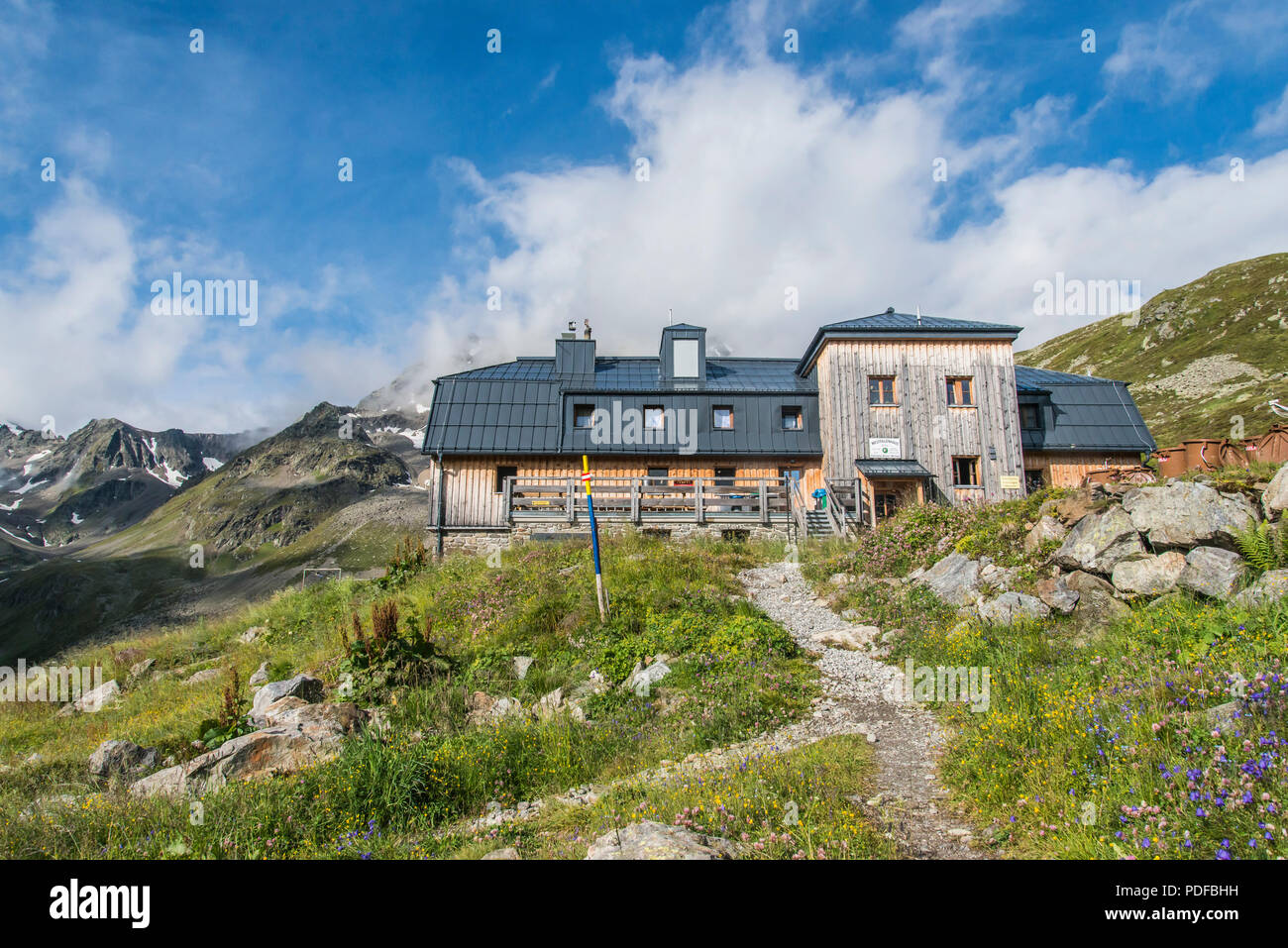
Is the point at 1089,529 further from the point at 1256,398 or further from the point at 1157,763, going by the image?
the point at 1256,398

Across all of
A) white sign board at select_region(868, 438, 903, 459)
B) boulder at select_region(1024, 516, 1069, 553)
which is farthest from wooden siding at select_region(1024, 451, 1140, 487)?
boulder at select_region(1024, 516, 1069, 553)

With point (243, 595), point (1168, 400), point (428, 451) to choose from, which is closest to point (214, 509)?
point (243, 595)

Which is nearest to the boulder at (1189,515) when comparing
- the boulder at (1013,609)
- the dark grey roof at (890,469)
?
the boulder at (1013,609)

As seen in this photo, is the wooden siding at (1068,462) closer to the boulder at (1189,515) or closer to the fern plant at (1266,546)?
the boulder at (1189,515)

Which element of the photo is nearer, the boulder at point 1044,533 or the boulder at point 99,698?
the boulder at point 1044,533

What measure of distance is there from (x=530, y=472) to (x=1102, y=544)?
60.3ft

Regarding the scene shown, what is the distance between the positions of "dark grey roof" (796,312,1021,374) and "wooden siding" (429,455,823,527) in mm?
4954

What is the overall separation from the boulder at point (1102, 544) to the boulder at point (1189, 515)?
0.57 ft

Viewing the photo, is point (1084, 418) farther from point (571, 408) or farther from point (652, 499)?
point (571, 408)

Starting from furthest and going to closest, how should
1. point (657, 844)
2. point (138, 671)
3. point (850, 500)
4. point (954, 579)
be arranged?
point (850, 500), point (138, 671), point (954, 579), point (657, 844)

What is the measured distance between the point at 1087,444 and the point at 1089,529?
704 inches

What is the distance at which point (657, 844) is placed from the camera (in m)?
4.53

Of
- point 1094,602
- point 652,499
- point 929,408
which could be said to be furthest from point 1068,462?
point 1094,602

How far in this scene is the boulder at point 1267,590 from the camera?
6637mm
